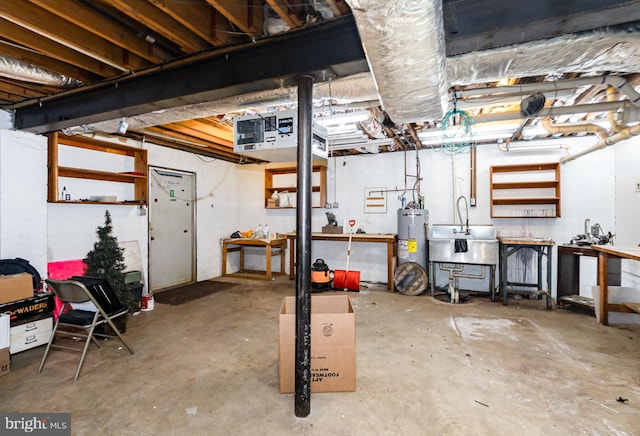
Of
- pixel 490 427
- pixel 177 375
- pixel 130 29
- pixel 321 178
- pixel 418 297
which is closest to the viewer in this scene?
pixel 490 427

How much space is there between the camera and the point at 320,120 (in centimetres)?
335

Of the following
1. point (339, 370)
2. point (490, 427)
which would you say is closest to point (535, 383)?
point (490, 427)

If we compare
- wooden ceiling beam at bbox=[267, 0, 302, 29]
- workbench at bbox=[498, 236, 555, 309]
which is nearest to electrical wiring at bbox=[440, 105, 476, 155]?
workbench at bbox=[498, 236, 555, 309]

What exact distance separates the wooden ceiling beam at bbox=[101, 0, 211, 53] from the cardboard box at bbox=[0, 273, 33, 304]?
245cm

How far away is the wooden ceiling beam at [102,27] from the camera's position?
166cm

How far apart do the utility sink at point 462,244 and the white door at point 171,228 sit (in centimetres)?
407

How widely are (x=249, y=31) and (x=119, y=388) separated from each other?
2.59m

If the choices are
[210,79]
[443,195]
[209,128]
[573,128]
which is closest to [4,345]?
[210,79]

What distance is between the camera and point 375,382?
87.8 inches

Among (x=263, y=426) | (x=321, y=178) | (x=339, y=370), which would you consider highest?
(x=321, y=178)

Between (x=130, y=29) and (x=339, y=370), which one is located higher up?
(x=130, y=29)

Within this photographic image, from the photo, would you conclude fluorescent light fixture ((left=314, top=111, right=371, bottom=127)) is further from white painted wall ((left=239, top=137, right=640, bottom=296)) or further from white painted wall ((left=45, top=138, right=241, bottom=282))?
white painted wall ((left=45, top=138, right=241, bottom=282))

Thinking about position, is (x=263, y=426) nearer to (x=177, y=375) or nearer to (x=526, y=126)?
(x=177, y=375)

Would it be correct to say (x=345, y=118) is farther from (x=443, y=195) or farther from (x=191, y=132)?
(x=443, y=195)
